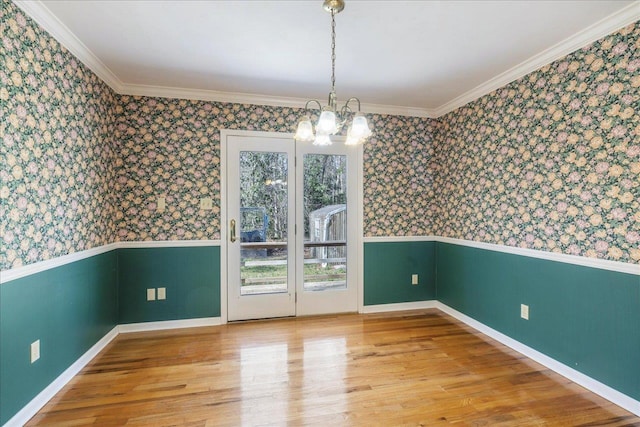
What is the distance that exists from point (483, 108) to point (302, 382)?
3198mm

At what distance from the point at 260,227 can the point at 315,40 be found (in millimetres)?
2074

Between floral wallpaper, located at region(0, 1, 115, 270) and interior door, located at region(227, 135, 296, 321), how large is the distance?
4.25 ft

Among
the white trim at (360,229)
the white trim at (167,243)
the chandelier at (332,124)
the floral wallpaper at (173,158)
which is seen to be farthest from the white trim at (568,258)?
the white trim at (167,243)

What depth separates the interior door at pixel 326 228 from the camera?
389 centimetres

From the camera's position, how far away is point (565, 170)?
101 inches

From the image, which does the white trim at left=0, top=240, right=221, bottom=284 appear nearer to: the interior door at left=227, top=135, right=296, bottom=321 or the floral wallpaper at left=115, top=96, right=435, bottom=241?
the floral wallpaper at left=115, top=96, right=435, bottom=241

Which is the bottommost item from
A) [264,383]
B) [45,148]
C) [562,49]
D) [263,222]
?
[264,383]

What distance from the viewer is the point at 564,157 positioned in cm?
257

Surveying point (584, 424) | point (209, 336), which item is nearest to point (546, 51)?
point (584, 424)

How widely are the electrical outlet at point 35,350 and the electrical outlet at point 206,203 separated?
6.01ft

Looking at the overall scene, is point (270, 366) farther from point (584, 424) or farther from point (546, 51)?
point (546, 51)

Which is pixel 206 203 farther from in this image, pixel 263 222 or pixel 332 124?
pixel 332 124

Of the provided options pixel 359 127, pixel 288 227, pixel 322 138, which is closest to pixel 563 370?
pixel 359 127

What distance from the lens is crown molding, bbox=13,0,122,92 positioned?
2.03 m
